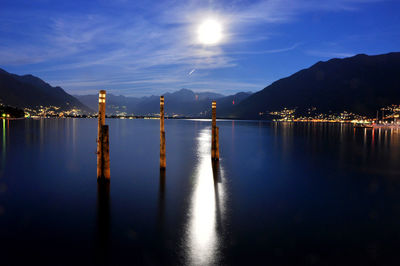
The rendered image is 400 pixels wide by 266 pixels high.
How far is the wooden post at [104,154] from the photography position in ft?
47.4

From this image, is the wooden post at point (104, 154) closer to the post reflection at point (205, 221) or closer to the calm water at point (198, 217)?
the calm water at point (198, 217)

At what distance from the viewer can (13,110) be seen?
154750 millimetres

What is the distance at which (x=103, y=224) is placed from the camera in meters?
10.7

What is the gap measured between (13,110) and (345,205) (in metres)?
180

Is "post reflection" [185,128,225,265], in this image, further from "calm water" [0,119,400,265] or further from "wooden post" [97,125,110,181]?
"wooden post" [97,125,110,181]

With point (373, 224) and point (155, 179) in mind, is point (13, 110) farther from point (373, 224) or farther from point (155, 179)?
point (373, 224)

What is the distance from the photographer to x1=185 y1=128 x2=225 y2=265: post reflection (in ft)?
26.9

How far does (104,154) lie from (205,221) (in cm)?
686

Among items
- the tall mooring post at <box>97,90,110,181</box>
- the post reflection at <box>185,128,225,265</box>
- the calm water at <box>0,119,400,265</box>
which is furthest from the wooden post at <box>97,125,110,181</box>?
the post reflection at <box>185,128,225,265</box>

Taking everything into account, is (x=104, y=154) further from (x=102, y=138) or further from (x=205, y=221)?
(x=205, y=221)

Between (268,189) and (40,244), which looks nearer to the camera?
(40,244)

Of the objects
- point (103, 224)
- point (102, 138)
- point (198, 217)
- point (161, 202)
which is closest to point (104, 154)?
point (102, 138)

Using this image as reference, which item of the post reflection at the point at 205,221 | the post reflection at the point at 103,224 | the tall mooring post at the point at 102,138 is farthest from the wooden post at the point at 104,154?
the post reflection at the point at 205,221

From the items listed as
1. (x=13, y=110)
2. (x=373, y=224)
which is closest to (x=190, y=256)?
(x=373, y=224)
